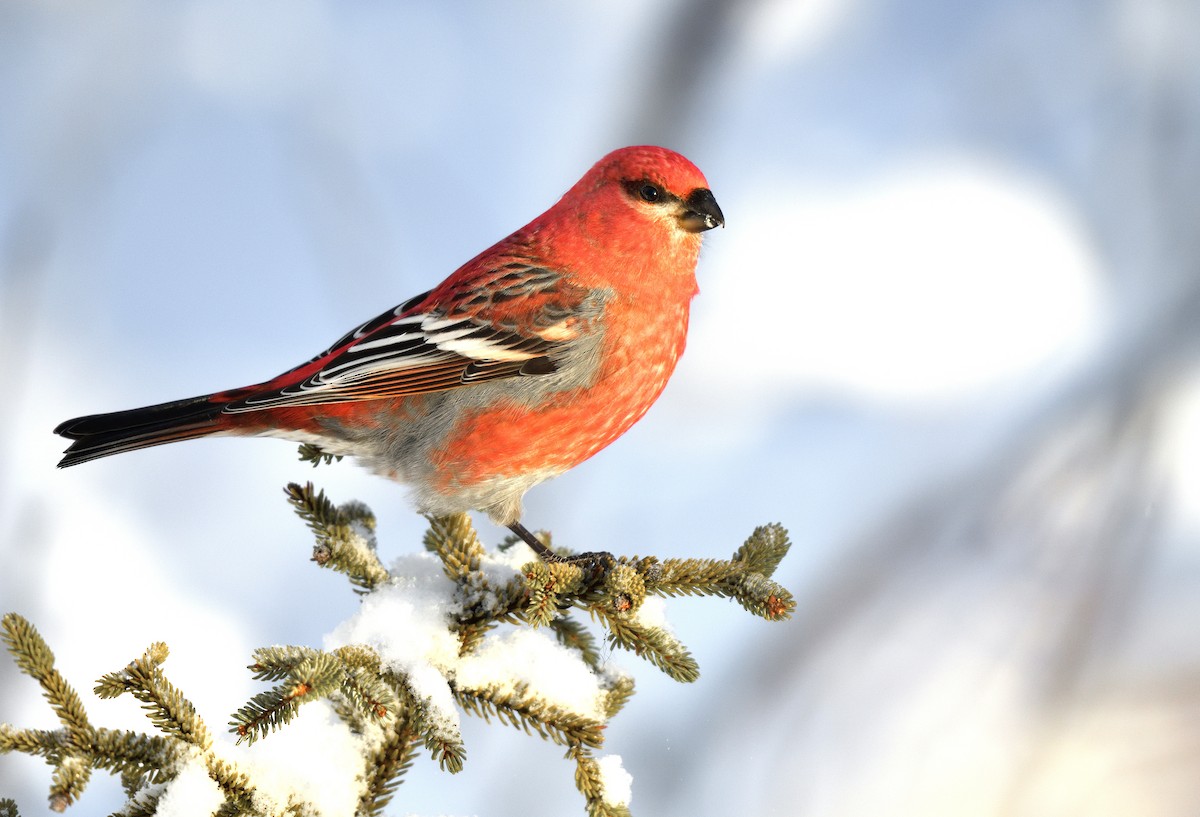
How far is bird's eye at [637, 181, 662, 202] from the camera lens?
9.14 ft

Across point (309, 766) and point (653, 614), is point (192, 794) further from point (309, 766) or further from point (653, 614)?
point (653, 614)

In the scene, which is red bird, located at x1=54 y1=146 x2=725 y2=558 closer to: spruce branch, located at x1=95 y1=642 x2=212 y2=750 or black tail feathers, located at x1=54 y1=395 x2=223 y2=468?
black tail feathers, located at x1=54 y1=395 x2=223 y2=468

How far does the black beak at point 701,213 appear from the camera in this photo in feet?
8.93

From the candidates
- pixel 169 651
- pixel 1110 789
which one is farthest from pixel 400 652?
pixel 1110 789

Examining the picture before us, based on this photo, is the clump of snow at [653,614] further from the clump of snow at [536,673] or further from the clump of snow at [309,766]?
the clump of snow at [309,766]

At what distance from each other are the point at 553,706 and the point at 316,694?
57cm

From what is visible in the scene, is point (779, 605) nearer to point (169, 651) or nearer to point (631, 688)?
point (631, 688)

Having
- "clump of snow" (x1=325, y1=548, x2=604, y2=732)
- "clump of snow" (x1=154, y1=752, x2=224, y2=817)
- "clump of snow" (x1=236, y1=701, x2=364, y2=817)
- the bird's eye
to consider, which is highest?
the bird's eye

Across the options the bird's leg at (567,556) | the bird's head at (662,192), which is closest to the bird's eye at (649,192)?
the bird's head at (662,192)

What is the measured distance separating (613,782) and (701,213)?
1.49m

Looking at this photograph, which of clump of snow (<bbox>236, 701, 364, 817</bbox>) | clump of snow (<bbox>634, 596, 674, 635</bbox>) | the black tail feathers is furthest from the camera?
the black tail feathers

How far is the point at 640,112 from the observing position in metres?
4.21

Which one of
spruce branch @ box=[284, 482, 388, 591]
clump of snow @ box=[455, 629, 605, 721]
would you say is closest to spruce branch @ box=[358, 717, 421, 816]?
clump of snow @ box=[455, 629, 605, 721]

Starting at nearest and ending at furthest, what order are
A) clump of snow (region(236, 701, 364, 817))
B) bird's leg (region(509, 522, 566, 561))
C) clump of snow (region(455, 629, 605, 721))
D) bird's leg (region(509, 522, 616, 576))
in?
clump of snow (region(236, 701, 364, 817)), clump of snow (region(455, 629, 605, 721)), bird's leg (region(509, 522, 616, 576)), bird's leg (region(509, 522, 566, 561))
